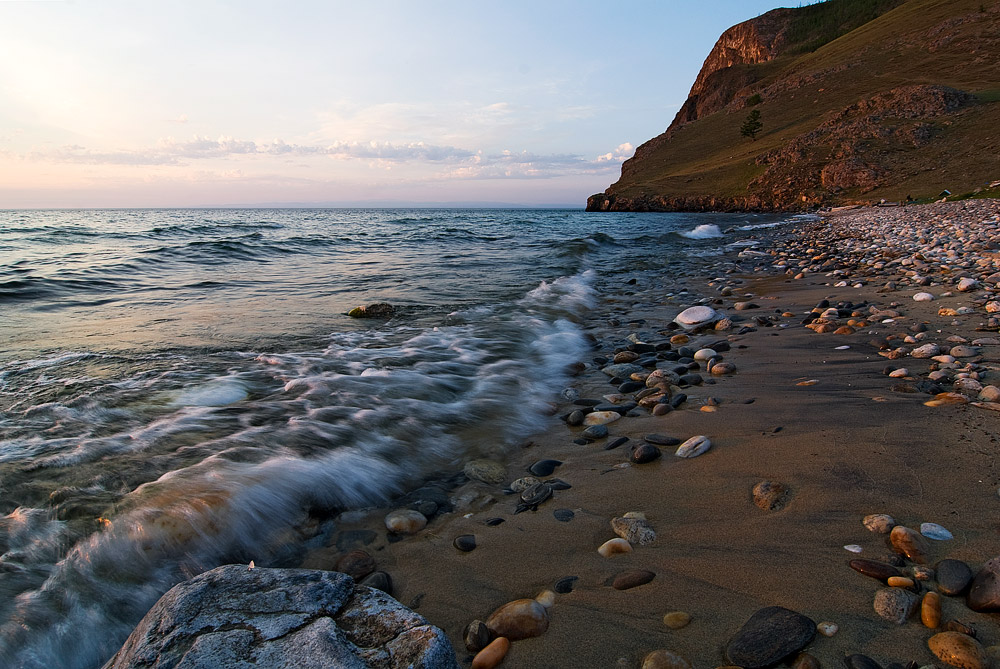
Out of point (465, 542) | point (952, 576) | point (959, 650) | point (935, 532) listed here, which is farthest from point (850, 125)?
point (465, 542)

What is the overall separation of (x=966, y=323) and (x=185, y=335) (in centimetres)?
782

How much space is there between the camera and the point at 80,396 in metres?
3.55

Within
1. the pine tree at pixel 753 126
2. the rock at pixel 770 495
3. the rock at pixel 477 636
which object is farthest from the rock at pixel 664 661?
the pine tree at pixel 753 126

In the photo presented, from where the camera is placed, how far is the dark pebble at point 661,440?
109 inches

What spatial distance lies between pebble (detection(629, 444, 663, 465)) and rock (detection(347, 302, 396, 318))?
4.84 metres

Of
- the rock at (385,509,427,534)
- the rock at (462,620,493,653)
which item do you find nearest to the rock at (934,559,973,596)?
the rock at (462,620,493,653)

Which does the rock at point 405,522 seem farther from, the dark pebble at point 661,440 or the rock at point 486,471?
the dark pebble at point 661,440

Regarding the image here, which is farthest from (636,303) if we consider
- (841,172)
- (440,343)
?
(841,172)

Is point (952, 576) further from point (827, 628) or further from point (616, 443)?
point (616, 443)

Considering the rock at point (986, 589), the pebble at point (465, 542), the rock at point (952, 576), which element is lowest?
the pebble at point (465, 542)

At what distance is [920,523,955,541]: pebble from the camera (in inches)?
65.3

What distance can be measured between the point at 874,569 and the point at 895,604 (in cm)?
17

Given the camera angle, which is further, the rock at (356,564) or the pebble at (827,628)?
the rock at (356,564)

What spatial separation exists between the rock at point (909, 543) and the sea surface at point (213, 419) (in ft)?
6.40
